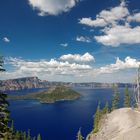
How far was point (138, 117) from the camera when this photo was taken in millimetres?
57125

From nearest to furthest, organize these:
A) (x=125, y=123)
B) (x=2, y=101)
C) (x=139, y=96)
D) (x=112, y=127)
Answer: (x=2, y=101) → (x=125, y=123) → (x=112, y=127) → (x=139, y=96)

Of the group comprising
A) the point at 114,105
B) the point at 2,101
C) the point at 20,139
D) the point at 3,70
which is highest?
the point at 3,70

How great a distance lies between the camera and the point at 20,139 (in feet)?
425

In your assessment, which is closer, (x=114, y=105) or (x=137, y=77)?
(x=137, y=77)

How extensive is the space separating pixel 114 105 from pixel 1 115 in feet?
350

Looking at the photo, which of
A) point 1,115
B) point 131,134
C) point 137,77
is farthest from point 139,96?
point 1,115

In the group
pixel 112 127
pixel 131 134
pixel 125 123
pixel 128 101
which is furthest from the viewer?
pixel 128 101

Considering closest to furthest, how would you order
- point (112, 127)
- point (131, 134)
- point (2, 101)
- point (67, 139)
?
point (2, 101)
point (131, 134)
point (112, 127)
point (67, 139)

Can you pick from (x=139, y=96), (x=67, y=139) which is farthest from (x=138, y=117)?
(x=67, y=139)

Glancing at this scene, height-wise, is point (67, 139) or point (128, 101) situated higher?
point (128, 101)

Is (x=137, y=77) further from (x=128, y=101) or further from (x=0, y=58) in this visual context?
(x=128, y=101)

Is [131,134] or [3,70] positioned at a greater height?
[3,70]

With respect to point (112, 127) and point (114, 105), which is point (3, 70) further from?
point (114, 105)

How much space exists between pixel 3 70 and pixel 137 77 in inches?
1539
